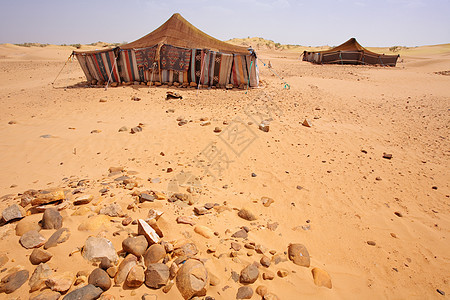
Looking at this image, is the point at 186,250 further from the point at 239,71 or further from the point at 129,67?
the point at 129,67

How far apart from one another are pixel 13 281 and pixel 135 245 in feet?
3.04

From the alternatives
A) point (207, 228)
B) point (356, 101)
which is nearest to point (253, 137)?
point (207, 228)

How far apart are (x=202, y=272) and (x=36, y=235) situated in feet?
5.66

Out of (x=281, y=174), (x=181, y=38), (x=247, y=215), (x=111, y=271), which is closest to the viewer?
(x=111, y=271)

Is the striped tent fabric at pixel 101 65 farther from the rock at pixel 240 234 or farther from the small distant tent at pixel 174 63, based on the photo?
the rock at pixel 240 234

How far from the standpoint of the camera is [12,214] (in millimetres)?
2512

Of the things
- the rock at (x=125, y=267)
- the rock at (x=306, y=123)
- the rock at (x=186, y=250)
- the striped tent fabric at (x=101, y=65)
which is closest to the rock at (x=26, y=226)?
the rock at (x=125, y=267)

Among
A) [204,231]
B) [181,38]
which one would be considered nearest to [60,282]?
[204,231]

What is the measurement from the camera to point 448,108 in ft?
26.4

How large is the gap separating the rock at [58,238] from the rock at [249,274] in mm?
1820

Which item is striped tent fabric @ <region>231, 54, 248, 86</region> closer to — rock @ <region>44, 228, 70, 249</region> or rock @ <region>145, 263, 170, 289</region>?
rock @ <region>44, 228, 70, 249</region>

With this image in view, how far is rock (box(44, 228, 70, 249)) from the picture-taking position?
2197 millimetres

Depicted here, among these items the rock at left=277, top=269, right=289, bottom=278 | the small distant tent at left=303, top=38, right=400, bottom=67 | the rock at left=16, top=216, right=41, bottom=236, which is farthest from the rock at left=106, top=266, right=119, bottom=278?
the small distant tent at left=303, top=38, right=400, bottom=67

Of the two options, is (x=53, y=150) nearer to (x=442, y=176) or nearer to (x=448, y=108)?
(x=442, y=176)
